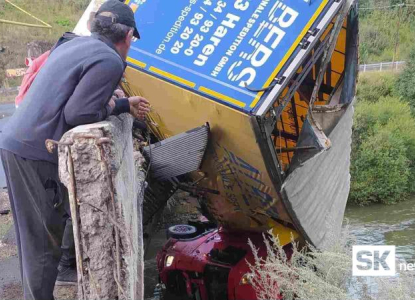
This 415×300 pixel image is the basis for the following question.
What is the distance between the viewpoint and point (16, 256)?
5797 millimetres

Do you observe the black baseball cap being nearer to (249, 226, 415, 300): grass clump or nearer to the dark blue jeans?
the dark blue jeans

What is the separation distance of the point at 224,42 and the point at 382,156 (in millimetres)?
13440

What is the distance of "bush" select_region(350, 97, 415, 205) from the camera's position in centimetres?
1667

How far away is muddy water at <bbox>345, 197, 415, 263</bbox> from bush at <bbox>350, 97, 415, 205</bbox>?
0.46m

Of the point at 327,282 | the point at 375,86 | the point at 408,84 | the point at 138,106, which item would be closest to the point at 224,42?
the point at 138,106

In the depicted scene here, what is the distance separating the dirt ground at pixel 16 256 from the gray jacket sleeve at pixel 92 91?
1.30 meters

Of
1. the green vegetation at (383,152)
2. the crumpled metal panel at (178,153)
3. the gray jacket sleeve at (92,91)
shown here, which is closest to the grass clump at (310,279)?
the crumpled metal panel at (178,153)

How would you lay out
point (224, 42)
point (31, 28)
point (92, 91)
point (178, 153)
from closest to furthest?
1. point (92, 91)
2. point (224, 42)
3. point (178, 153)
4. point (31, 28)

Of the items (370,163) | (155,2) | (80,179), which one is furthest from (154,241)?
(370,163)

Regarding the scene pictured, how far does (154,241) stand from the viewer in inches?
386

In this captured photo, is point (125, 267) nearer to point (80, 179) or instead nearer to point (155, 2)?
point (80, 179)

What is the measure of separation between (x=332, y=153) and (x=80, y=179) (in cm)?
477

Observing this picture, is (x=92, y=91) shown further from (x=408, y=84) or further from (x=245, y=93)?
(x=408, y=84)

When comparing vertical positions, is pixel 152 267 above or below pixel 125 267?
below
